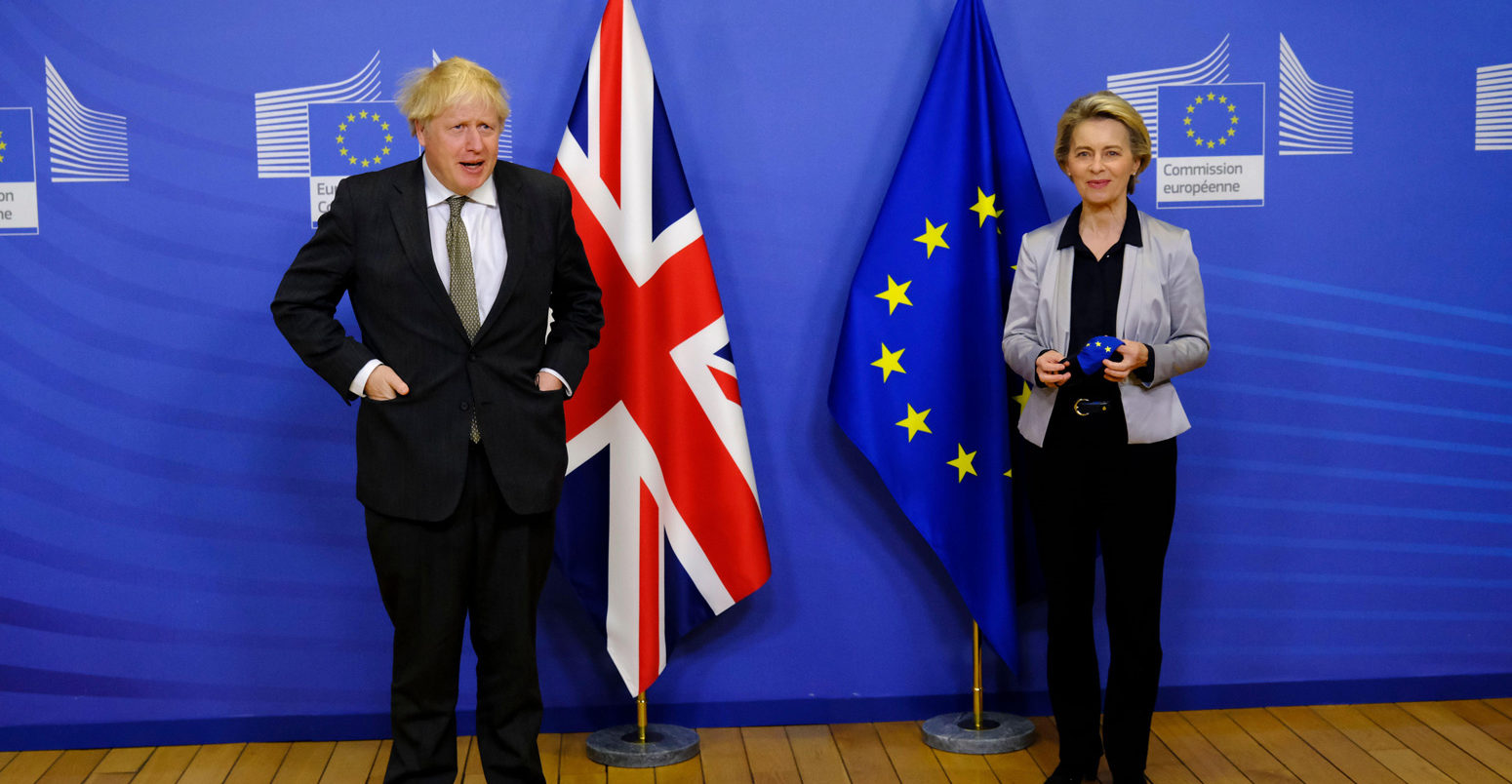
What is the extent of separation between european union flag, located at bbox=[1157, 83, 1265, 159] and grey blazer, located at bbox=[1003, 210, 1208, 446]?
25.2 inches

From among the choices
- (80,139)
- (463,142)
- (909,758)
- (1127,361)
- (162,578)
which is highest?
(80,139)

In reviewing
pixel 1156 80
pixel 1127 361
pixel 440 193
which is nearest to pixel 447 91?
pixel 440 193

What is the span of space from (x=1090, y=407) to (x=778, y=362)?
87cm

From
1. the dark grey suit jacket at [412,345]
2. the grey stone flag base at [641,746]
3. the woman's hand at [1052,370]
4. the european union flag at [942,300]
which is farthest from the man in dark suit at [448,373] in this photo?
the woman's hand at [1052,370]

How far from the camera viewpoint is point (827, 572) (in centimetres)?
319

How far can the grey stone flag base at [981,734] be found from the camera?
117 inches

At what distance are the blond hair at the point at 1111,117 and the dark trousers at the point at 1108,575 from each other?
24.2 inches

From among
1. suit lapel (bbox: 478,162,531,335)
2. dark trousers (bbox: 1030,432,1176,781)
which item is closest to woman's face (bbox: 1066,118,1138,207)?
dark trousers (bbox: 1030,432,1176,781)

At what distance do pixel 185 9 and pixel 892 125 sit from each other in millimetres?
1737

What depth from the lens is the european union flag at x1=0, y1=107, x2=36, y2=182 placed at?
2957 mm

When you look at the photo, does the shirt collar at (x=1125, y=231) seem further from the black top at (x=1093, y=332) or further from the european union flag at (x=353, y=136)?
the european union flag at (x=353, y=136)

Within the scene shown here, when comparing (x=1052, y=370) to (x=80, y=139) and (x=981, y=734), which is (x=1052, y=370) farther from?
(x=80, y=139)

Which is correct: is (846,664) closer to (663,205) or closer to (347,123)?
(663,205)

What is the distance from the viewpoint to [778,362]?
3133 mm
